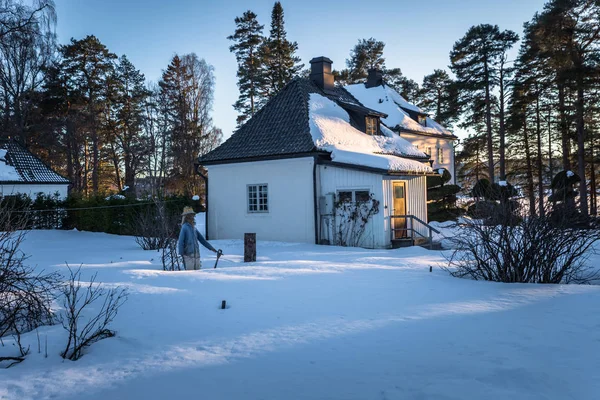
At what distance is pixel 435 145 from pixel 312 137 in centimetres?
1970

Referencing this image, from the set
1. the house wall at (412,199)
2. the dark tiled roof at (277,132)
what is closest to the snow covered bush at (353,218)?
the house wall at (412,199)

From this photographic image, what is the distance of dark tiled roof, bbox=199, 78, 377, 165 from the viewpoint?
17.2 metres

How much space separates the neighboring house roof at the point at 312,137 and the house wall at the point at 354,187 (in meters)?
0.40

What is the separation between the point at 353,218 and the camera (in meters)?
16.0

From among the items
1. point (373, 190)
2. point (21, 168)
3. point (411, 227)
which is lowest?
point (411, 227)

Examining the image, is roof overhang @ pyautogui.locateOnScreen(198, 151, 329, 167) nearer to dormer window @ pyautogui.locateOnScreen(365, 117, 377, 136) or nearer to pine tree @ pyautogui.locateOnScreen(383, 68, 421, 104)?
dormer window @ pyautogui.locateOnScreen(365, 117, 377, 136)

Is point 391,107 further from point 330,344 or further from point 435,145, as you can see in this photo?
point 330,344

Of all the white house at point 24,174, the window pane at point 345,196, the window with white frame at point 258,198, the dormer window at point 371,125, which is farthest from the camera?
the white house at point 24,174

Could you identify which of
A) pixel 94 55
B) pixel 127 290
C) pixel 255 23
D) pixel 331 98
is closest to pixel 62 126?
pixel 94 55

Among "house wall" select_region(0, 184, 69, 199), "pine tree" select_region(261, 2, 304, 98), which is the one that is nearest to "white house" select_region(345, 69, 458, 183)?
"pine tree" select_region(261, 2, 304, 98)

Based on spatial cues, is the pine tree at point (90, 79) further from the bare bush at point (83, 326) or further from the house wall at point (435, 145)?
the bare bush at point (83, 326)

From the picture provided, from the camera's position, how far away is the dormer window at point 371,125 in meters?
20.3

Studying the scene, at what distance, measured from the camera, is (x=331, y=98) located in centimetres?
2102

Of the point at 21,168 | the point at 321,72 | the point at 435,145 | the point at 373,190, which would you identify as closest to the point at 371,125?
the point at 321,72
